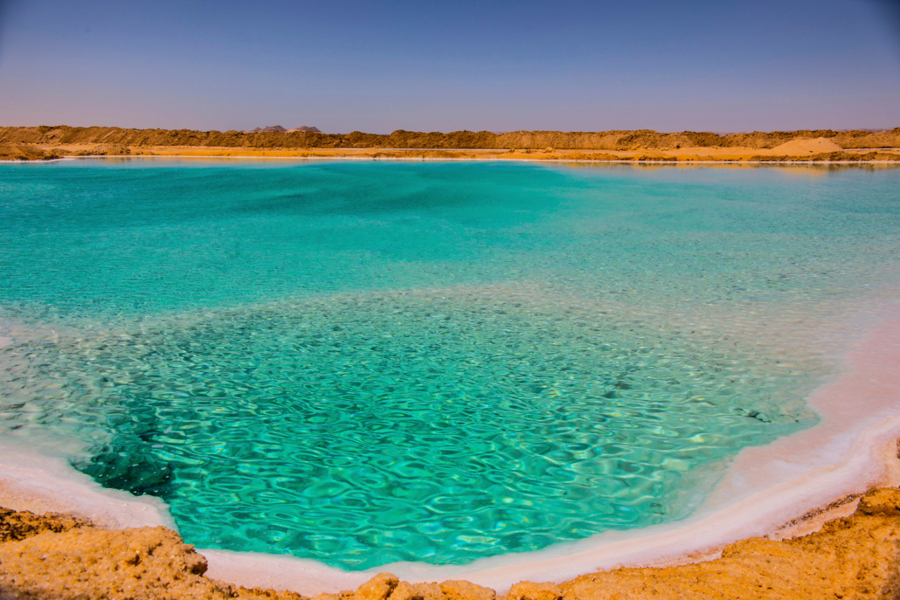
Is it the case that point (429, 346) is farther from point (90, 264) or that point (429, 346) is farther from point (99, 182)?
point (99, 182)

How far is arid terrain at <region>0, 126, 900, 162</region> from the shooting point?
70.2 meters

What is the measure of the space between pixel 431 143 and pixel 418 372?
10521 cm

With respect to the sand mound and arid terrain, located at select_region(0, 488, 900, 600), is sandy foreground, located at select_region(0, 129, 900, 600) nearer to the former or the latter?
arid terrain, located at select_region(0, 488, 900, 600)

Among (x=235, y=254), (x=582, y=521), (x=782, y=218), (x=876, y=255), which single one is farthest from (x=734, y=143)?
(x=582, y=521)

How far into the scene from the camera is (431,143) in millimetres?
106312

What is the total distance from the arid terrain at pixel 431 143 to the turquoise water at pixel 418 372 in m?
54.0

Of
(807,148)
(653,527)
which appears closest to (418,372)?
(653,527)

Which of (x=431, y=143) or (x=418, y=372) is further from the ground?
(x=431, y=143)

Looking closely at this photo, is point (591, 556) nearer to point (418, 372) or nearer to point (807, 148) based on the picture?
point (418, 372)

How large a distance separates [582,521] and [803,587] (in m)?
1.51

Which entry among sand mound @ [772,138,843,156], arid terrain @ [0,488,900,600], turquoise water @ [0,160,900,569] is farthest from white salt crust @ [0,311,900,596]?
sand mound @ [772,138,843,156]

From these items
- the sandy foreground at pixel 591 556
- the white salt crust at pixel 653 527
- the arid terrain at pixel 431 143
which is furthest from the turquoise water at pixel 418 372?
the arid terrain at pixel 431 143

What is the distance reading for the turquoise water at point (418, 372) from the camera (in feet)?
13.6

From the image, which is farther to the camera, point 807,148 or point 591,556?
point 807,148
